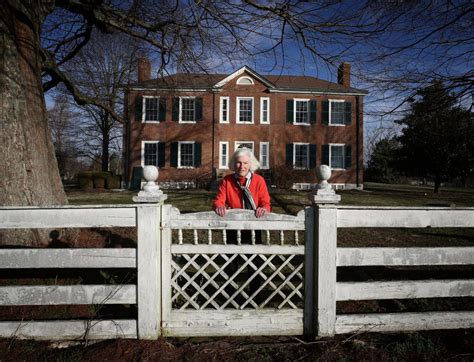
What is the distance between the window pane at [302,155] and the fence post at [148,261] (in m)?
19.1

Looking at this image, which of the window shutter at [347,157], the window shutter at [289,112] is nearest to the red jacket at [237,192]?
the window shutter at [289,112]

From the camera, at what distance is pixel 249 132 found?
2050 cm

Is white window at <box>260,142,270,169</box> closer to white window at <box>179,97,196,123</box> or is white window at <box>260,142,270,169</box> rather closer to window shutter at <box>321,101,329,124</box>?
window shutter at <box>321,101,329,124</box>

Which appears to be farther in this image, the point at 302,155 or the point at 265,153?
the point at 302,155

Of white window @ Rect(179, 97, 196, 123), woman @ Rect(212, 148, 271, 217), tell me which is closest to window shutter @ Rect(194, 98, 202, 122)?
white window @ Rect(179, 97, 196, 123)

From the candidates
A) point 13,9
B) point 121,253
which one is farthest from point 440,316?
point 13,9

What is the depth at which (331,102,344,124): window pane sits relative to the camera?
20891 mm

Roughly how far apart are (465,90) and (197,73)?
4.69 m

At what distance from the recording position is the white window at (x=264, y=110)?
67.7ft

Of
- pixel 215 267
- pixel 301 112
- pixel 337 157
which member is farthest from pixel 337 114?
pixel 215 267

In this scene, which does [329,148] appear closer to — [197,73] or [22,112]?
[197,73]

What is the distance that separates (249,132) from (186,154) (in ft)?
16.7

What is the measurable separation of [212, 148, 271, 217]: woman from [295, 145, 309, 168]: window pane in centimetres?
1840

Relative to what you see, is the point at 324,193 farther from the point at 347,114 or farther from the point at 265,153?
the point at 347,114
